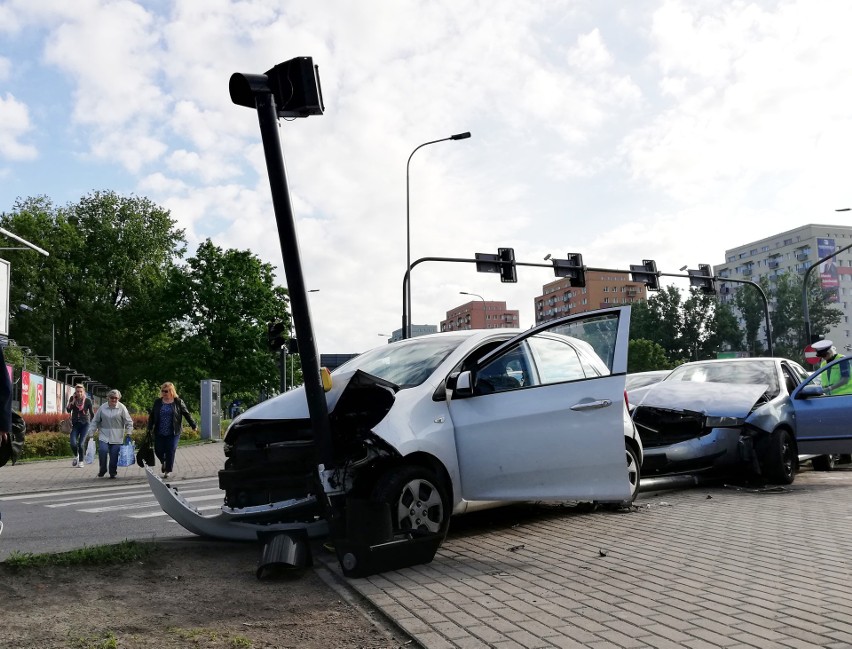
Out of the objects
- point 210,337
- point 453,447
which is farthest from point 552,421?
point 210,337

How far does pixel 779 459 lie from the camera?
971 cm

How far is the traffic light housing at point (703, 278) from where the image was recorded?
31609 mm

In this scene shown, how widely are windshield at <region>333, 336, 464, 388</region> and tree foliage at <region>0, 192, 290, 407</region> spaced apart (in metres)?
41.8

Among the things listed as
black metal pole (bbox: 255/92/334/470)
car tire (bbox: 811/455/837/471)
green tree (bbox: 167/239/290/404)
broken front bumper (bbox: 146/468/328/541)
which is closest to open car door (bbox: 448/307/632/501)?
black metal pole (bbox: 255/92/334/470)

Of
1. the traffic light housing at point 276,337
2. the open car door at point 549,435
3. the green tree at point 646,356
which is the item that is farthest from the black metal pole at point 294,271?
the green tree at point 646,356

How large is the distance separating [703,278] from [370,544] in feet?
94.8

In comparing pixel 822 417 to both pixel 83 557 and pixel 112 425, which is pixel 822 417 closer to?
pixel 83 557

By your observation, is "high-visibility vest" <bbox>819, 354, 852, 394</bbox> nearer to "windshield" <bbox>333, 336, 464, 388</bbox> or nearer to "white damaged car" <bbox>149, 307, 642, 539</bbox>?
"white damaged car" <bbox>149, 307, 642, 539</bbox>

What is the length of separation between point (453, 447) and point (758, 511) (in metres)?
3.44

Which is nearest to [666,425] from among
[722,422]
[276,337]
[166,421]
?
[722,422]

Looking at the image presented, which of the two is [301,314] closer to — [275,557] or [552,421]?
[275,557]

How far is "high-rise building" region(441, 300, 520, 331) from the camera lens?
415ft

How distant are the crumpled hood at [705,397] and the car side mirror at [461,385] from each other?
13.7ft

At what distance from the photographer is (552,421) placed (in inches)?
250
